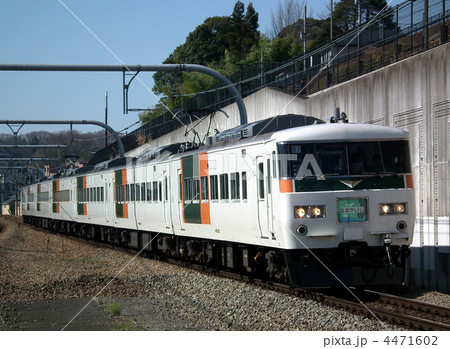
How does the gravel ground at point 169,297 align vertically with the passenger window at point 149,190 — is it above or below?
below

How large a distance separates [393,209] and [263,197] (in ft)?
7.79

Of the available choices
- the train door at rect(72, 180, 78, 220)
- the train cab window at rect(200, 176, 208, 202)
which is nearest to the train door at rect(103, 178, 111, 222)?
the train door at rect(72, 180, 78, 220)

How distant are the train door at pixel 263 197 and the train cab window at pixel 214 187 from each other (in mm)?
2621

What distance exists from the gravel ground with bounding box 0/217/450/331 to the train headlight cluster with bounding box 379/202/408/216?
178 cm

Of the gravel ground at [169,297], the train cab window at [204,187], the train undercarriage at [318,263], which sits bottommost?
the gravel ground at [169,297]

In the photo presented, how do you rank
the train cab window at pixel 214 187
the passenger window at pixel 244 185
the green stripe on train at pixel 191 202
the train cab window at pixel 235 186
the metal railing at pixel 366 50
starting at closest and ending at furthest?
the passenger window at pixel 244 185, the train cab window at pixel 235 186, the train cab window at pixel 214 187, the metal railing at pixel 366 50, the green stripe on train at pixel 191 202

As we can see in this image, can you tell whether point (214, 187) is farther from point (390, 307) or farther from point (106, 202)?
point (106, 202)

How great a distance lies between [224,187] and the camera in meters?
15.8

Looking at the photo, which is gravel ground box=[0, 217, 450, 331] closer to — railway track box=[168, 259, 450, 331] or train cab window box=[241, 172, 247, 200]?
railway track box=[168, 259, 450, 331]

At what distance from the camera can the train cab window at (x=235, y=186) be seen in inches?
589

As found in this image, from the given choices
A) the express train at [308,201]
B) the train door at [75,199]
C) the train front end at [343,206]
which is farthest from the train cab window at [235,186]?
the train door at [75,199]

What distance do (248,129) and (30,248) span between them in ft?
55.6

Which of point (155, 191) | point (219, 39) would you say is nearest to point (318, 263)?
point (155, 191)
